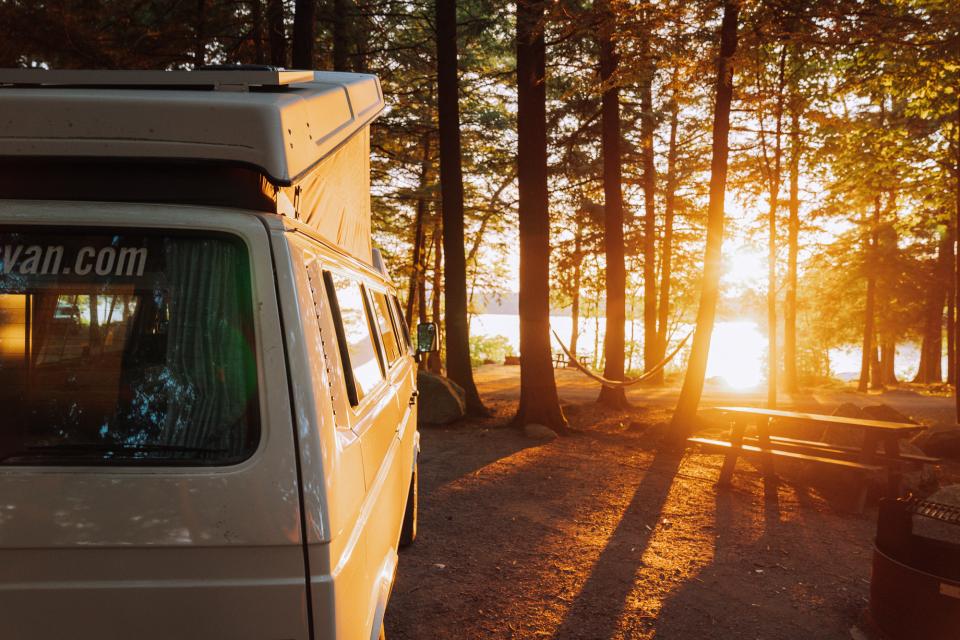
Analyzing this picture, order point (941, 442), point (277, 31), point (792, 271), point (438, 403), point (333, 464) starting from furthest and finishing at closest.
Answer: point (792, 271)
point (277, 31)
point (438, 403)
point (941, 442)
point (333, 464)

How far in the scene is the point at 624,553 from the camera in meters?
5.52

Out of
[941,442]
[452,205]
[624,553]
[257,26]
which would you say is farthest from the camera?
[257,26]

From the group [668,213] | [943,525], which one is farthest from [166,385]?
[668,213]

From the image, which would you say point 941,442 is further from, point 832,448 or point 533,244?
point 533,244

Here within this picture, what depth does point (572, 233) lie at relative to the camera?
2392cm

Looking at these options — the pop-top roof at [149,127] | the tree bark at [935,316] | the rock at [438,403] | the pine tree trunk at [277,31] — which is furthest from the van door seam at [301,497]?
the tree bark at [935,316]

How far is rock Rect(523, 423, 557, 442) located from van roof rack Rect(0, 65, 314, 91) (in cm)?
825

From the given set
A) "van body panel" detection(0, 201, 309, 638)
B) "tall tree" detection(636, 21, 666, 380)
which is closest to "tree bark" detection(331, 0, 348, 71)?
"tall tree" detection(636, 21, 666, 380)

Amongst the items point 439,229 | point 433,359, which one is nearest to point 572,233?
point 439,229

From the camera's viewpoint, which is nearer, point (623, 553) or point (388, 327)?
point (388, 327)

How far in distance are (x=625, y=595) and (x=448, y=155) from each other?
9.60 metres

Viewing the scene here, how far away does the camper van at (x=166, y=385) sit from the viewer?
166cm

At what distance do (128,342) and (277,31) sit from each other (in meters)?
13.1

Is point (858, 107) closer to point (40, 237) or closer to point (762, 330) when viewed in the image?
point (762, 330)
